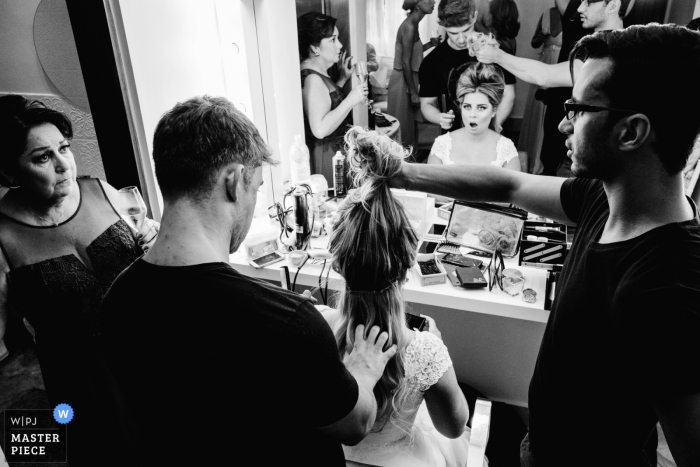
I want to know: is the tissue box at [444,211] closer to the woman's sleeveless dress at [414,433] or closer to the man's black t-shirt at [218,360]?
the woman's sleeveless dress at [414,433]

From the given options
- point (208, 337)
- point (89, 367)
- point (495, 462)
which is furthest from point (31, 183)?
point (495, 462)

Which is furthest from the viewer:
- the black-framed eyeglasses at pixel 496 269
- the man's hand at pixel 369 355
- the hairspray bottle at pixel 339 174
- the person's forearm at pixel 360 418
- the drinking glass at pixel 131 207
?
the hairspray bottle at pixel 339 174

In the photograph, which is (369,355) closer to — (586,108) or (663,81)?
(586,108)

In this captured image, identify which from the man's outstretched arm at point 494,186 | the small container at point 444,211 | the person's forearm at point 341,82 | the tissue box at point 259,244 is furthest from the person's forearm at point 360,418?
the person's forearm at point 341,82

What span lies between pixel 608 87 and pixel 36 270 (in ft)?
6.30

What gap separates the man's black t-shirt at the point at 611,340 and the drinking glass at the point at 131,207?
5.52 ft

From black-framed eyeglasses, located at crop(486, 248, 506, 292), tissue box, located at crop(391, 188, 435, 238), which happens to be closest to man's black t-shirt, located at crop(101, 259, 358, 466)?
black-framed eyeglasses, located at crop(486, 248, 506, 292)

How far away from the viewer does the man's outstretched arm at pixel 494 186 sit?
1.43m

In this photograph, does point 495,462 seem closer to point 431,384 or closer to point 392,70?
point 431,384

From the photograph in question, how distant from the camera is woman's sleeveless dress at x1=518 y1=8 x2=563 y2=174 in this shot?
214cm

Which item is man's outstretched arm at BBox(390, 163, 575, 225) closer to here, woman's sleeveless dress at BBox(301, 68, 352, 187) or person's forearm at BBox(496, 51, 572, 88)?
person's forearm at BBox(496, 51, 572, 88)

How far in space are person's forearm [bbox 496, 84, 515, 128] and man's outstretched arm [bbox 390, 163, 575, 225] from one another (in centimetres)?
96

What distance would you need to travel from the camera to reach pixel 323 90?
2768 millimetres

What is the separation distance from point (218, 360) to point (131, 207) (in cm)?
125
